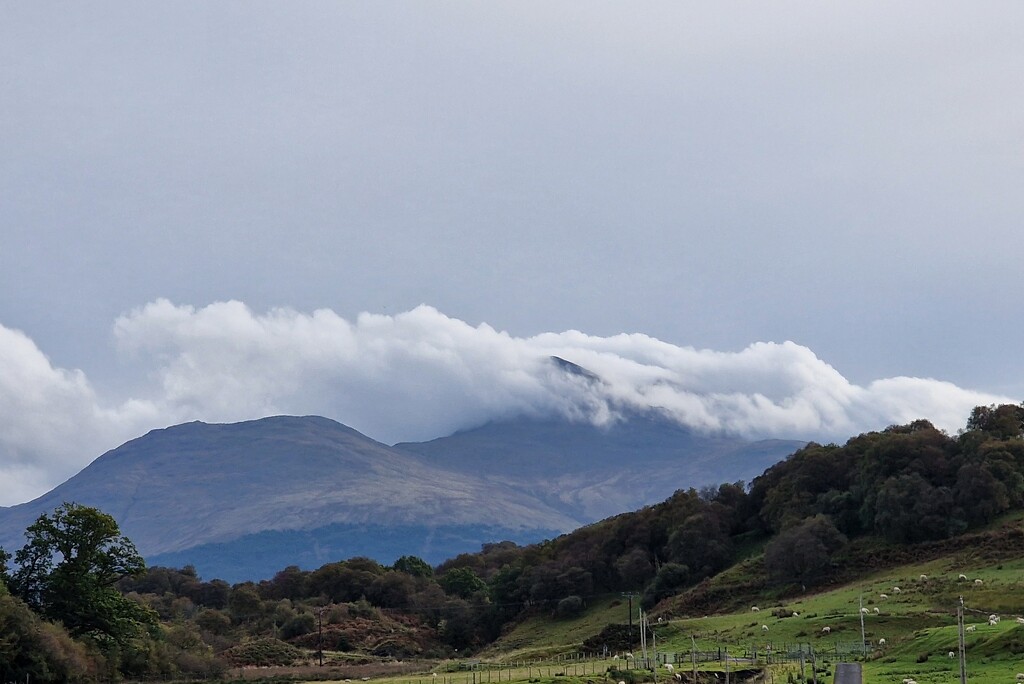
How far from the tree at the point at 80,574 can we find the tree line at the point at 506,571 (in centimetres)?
13

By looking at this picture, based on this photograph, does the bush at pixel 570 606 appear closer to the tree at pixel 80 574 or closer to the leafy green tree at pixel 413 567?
the leafy green tree at pixel 413 567

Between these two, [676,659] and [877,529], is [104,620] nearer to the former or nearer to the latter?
[676,659]

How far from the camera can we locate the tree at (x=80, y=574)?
81938 mm

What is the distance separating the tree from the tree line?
13cm

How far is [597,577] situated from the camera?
128625 millimetres

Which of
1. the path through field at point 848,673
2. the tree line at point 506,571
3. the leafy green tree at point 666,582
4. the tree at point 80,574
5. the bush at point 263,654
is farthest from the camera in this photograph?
the leafy green tree at point 666,582

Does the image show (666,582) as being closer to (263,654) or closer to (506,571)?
(506,571)

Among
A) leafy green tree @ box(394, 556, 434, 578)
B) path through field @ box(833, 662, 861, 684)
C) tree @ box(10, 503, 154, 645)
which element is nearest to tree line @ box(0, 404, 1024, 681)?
tree @ box(10, 503, 154, 645)

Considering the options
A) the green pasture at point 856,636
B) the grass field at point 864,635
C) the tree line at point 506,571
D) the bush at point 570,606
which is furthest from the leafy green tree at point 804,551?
the bush at point 570,606

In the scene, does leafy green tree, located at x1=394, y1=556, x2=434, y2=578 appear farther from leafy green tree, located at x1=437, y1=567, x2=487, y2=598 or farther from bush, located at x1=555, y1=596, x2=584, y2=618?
A: bush, located at x1=555, y1=596, x2=584, y2=618

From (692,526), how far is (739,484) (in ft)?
61.0

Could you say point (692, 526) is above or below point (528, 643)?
above

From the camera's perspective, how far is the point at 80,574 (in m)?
82.8

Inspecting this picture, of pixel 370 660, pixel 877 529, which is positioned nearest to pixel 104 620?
pixel 370 660
